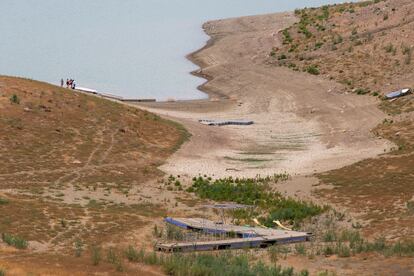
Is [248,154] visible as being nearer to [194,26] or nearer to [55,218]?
[55,218]

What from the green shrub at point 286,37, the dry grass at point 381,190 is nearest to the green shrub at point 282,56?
the green shrub at point 286,37

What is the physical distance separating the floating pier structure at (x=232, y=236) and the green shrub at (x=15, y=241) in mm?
3899

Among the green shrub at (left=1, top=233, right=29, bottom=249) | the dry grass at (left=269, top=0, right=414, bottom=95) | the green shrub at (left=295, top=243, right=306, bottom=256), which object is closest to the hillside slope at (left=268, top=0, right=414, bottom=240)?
the dry grass at (left=269, top=0, right=414, bottom=95)

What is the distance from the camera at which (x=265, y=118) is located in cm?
6128

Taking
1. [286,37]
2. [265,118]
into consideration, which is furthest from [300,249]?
[286,37]

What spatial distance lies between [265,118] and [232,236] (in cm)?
3515

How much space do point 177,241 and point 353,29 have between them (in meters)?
64.5

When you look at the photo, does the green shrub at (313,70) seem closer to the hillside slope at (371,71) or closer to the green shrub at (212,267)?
the hillside slope at (371,71)

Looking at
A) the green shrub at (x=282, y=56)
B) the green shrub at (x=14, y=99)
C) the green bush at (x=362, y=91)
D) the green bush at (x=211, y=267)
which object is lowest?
the green bush at (x=211, y=267)

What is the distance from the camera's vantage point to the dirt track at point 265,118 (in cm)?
4247

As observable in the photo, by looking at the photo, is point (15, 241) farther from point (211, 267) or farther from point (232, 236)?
point (232, 236)

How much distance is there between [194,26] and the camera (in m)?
126

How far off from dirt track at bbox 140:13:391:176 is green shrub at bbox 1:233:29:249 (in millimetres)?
16625

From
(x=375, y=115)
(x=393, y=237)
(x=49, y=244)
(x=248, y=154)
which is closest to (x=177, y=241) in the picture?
(x=49, y=244)
